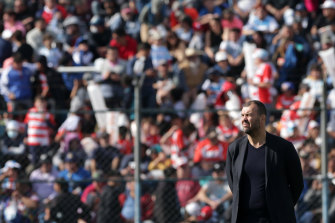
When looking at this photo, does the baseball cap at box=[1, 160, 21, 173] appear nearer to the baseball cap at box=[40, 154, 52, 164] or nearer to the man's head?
the baseball cap at box=[40, 154, 52, 164]

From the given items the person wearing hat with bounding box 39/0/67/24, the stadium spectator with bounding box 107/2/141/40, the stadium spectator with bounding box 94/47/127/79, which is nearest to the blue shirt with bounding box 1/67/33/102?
the stadium spectator with bounding box 94/47/127/79

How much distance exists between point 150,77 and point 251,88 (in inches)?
59.9

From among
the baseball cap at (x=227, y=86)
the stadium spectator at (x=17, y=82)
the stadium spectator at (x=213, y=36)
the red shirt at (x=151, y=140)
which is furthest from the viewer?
the stadium spectator at (x=213, y=36)

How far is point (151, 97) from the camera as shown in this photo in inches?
511

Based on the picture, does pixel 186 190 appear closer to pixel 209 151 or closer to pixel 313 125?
pixel 209 151

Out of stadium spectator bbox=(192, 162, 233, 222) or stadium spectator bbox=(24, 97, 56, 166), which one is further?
stadium spectator bbox=(24, 97, 56, 166)

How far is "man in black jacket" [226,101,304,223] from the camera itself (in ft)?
23.0

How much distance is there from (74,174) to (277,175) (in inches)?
194

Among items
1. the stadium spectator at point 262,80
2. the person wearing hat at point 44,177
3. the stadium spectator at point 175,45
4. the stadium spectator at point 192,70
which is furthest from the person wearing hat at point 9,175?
the stadium spectator at point 175,45

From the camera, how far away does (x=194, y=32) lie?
15688 millimetres

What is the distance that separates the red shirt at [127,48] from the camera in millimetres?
14906

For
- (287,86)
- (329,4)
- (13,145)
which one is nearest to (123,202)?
(13,145)

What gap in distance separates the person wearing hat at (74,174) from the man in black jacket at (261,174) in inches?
172

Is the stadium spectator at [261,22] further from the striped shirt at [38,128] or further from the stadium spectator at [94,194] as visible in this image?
the stadium spectator at [94,194]
